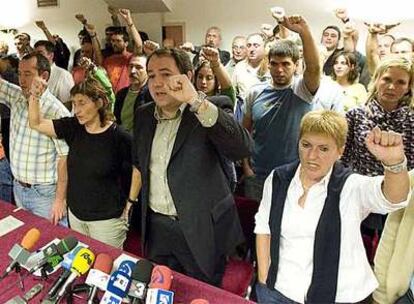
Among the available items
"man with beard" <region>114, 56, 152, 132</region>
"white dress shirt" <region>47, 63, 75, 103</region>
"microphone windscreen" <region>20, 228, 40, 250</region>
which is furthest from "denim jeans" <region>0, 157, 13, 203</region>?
"microphone windscreen" <region>20, 228, 40, 250</region>

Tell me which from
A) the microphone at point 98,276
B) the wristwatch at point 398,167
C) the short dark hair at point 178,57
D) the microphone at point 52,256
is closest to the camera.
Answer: the wristwatch at point 398,167

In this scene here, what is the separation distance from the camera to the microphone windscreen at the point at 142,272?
48.5 inches

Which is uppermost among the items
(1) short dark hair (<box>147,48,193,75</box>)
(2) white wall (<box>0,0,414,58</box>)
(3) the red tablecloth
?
(2) white wall (<box>0,0,414,58</box>)

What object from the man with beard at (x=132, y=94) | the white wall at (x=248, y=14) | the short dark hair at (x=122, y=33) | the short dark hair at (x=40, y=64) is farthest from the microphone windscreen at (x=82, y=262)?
the white wall at (x=248, y=14)

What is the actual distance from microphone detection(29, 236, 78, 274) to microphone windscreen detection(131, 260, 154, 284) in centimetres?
29

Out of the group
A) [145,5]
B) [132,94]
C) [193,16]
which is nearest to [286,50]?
[132,94]

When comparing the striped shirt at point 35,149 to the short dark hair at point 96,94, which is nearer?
the short dark hair at point 96,94

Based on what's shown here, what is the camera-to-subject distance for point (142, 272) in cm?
125

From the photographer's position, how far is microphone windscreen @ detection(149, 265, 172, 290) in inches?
48.6

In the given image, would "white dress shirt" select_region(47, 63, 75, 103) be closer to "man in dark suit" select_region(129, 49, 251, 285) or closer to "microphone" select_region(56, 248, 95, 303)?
"man in dark suit" select_region(129, 49, 251, 285)

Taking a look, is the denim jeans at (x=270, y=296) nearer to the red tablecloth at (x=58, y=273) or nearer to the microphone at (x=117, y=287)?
the red tablecloth at (x=58, y=273)

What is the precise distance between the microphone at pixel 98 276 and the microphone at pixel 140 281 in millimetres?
89

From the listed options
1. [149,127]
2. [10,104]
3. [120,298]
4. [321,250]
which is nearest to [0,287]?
[120,298]

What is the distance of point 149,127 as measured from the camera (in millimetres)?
1691
